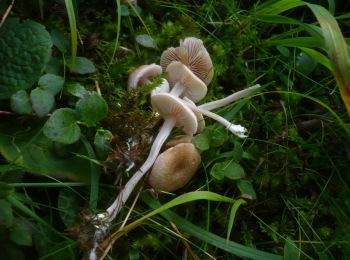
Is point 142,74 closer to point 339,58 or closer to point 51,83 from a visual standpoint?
point 51,83

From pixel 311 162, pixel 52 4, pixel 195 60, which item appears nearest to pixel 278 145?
pixel 311 162

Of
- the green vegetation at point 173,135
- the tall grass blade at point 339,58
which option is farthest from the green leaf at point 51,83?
the tall grass blade at point 339,58

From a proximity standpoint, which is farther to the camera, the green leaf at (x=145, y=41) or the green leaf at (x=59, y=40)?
the green leaf at (x=145, y=41)

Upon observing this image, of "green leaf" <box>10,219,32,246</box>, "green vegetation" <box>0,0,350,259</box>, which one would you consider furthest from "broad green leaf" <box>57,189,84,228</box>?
"green leaf" <box>10,219,32,246</box>

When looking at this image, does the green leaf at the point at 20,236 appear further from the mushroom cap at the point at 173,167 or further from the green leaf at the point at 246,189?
the green leaf at the point at 246,189

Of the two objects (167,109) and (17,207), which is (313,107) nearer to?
(167,109)

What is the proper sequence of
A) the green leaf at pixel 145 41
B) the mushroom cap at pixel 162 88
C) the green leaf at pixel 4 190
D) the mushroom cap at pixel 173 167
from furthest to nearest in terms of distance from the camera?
the green leaf at pixel 145 41, the mushroom cap at pixel 162 88, the mushroom cap at pixel 173 167, the green leaf at pixel 4 190
